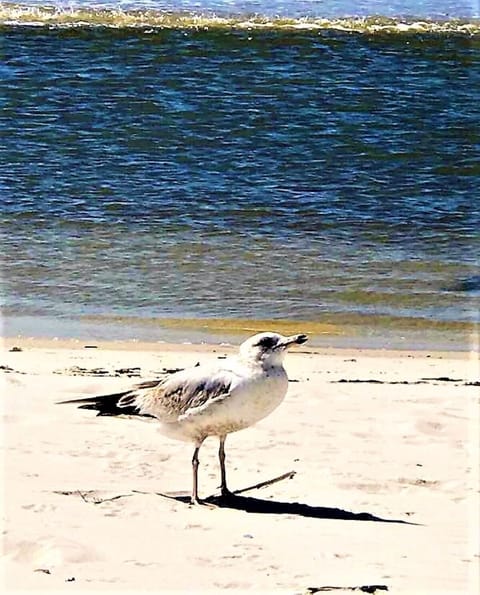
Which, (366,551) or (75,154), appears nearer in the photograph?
(366,551)

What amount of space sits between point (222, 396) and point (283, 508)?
1.71 feet

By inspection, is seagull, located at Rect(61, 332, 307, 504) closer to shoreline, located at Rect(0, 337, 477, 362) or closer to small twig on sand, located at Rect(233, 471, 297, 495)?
small twig on sand, located at Rect(233, 471, 297, 495)

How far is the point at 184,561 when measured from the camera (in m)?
5.00

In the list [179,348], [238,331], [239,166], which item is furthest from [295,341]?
[239,166]

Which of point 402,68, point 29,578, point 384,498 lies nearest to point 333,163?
point 402,68

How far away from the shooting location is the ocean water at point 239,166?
36.8 feet

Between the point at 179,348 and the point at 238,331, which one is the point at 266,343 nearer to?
the point at 179,348

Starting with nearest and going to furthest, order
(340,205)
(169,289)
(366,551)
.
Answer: (366,551)
(169,289)
(340,205)

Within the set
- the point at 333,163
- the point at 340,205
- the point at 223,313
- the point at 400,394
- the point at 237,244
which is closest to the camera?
the point at 400,394

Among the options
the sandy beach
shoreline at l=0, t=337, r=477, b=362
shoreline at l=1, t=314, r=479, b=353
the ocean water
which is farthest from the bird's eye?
the ocean water

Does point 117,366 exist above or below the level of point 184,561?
below

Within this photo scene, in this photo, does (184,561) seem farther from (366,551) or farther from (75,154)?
(75,154)

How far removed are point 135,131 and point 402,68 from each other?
462 centimetres

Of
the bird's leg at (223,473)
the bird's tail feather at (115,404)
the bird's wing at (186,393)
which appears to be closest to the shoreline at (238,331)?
the bird's tail feather at (115,404)
